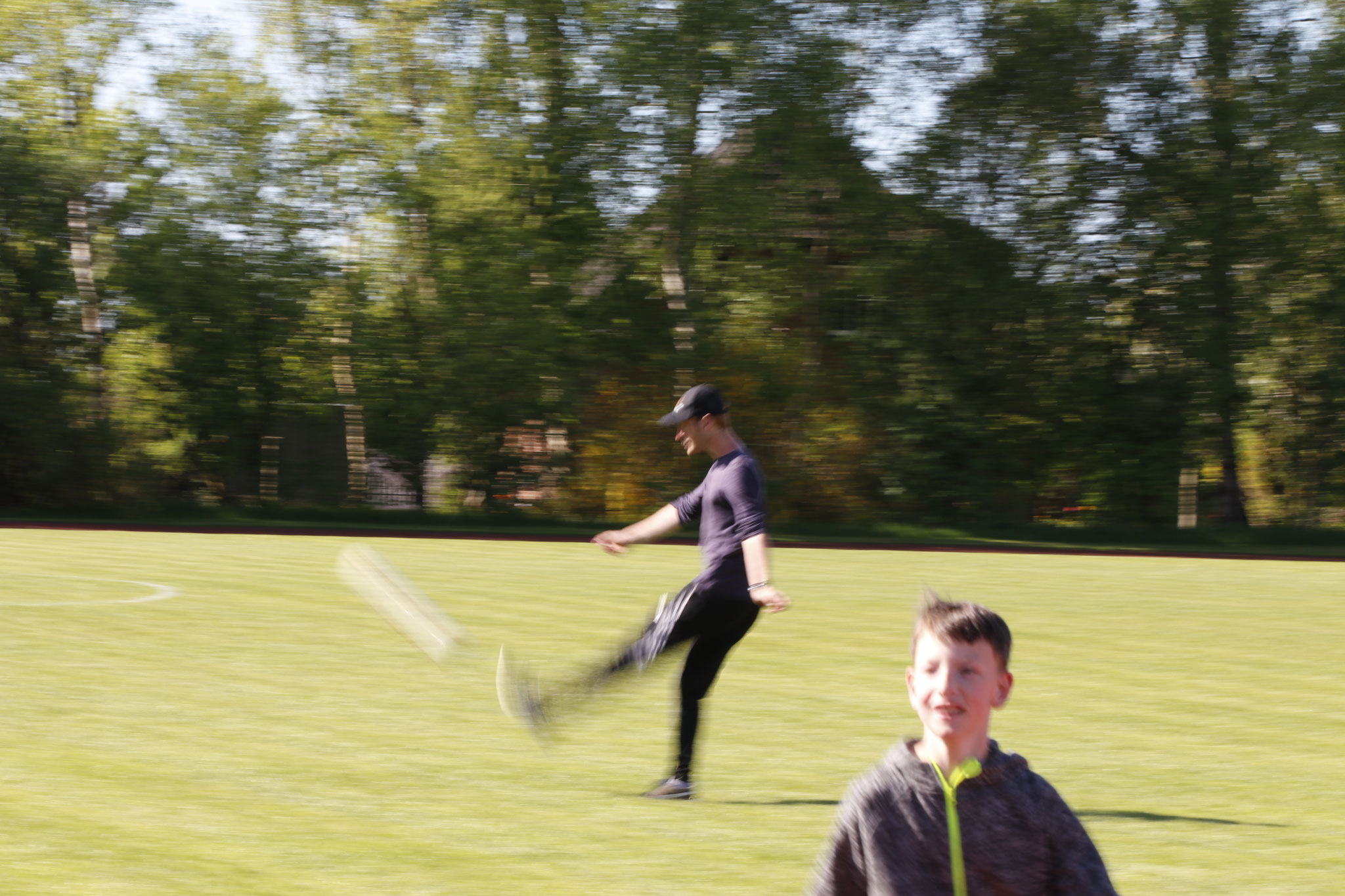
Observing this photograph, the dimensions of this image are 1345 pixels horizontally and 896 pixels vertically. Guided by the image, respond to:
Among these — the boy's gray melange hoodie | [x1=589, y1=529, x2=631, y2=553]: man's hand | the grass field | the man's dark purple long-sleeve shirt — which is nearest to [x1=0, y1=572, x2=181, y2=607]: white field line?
the grass field

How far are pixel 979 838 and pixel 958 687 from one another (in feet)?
0.93

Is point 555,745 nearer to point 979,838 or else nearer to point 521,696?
point 521,696

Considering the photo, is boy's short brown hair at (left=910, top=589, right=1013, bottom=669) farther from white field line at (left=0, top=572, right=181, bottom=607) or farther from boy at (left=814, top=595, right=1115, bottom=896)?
white field line at (left=0, top=572, right=181, bottom=607)

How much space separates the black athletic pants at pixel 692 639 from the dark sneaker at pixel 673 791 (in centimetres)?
4

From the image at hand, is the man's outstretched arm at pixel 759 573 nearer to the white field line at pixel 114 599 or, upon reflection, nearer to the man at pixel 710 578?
the man at pixel 710 578

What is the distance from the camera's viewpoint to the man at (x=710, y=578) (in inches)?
278

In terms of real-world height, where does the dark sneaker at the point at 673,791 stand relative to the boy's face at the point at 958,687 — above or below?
below

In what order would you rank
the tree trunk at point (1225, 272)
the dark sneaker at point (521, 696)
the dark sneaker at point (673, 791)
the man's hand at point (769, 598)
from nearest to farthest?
the man's hand at point (769, 598) → the dark sneaker at point (673, 791) → the dark sneaker at point (521, 696) → the tree trunk at point (1225, 272)

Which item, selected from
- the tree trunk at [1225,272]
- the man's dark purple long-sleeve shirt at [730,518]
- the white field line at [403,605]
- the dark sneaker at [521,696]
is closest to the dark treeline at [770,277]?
the tree trunk at [1225,272]

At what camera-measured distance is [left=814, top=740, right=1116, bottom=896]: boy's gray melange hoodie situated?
9.81 feet

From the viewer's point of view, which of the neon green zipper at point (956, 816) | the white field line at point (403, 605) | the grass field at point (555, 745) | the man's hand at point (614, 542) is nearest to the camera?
the neon green zipper at point (956, 816)

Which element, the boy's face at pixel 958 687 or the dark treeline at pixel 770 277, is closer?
the boy's face at pixel 958 687

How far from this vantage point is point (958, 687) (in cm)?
300

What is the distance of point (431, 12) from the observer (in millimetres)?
33938
